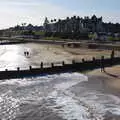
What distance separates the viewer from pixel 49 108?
2628 cm

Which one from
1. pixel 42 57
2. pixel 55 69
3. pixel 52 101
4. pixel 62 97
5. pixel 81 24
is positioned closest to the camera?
pixel 52 101

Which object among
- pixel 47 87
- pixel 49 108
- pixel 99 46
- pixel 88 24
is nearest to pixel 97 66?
pixel 47 87

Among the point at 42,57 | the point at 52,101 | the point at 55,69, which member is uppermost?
the point at 55,69

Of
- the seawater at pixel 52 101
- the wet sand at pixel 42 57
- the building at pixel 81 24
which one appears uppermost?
the building at pixel 81 24

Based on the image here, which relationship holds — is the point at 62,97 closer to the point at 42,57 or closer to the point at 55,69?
the point at 55,69

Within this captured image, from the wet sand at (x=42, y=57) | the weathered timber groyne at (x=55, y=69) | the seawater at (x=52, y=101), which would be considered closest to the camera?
the seawater at (x=52, y=101)

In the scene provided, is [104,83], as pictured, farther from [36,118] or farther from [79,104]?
[36,118]

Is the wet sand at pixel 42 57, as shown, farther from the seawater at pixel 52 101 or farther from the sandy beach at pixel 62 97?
the seawater at pixel 52 101

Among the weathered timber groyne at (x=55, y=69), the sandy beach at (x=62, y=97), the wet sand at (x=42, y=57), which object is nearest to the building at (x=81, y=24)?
the wet sand at (x=42, y=57)

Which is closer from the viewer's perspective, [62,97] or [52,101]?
[52,101]

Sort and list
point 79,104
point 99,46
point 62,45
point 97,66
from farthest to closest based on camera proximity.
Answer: point 62,45 → point 99,46 → point 97,66 → point 79,104

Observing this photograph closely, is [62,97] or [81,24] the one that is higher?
[81,24]

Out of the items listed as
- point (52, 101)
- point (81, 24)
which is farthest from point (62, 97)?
point (81, 24)

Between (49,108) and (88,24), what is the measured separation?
162 meters
